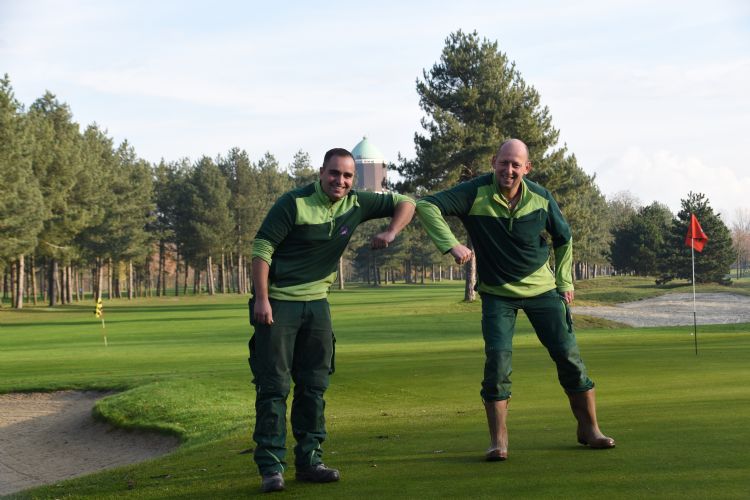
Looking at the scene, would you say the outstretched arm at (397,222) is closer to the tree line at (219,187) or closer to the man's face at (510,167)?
the man's face at (510,167)

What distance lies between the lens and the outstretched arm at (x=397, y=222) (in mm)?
6348

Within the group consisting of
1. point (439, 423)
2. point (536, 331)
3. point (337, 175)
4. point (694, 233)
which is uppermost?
point (694, 233)

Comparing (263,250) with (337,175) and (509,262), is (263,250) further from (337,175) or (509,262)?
(509,262)

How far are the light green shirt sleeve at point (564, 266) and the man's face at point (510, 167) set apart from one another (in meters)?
0.71

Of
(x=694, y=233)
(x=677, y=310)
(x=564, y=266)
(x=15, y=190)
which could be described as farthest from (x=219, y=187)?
(x=564, y=266)

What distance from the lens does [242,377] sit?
57.6 feet

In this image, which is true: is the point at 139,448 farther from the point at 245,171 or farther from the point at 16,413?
the point at 245,171

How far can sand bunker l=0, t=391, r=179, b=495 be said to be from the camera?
1124cm

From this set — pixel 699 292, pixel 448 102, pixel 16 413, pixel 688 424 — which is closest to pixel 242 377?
pixel 16 413

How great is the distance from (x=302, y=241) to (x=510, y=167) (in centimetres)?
169

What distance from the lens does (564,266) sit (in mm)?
7262

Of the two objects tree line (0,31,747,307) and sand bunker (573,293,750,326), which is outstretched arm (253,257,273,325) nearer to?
sand bunker (573,293,750,326)

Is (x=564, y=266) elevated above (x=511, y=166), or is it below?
below

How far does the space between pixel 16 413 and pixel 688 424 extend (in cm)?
1222
